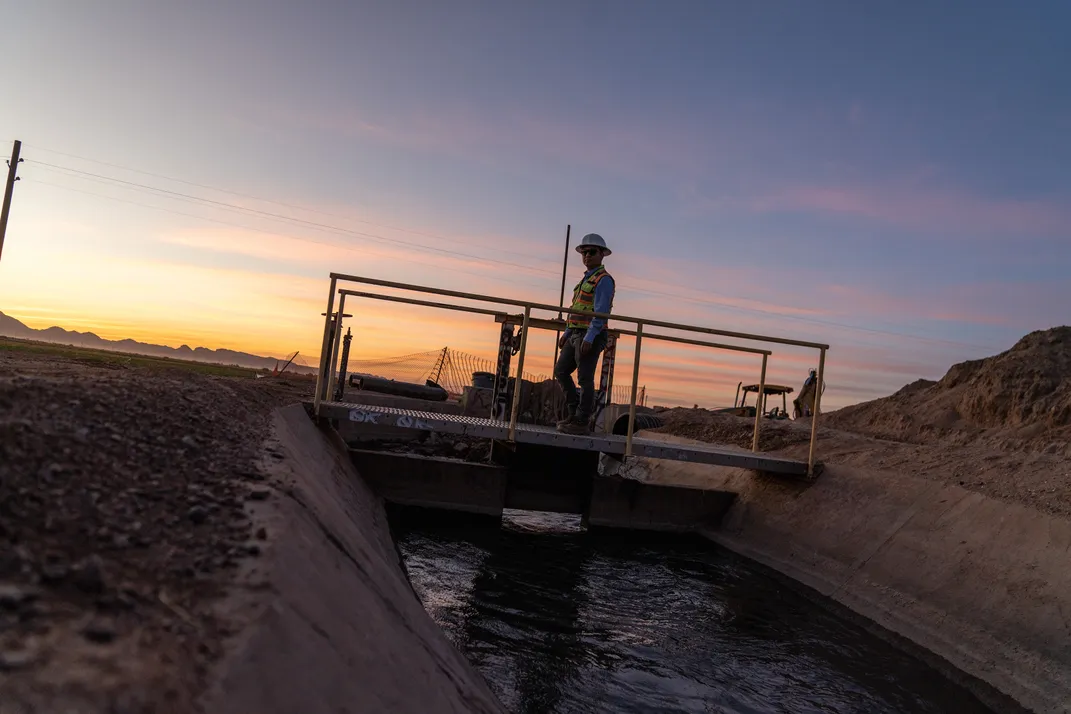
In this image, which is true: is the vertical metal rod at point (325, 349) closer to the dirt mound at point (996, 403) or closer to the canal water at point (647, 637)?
the canal water at point (647, 637)

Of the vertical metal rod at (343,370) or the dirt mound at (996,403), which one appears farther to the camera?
the vertical metal rod at (343,370)

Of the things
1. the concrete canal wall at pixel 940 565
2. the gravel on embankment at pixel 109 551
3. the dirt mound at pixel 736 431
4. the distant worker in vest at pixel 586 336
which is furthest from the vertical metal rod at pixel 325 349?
the dirt mound at pixel 736 431

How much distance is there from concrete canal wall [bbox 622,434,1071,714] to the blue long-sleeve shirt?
3.07 metres

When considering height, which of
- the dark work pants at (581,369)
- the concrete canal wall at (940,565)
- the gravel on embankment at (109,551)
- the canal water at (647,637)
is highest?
the dark work pants at (581,369)

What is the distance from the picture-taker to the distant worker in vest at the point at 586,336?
772cm

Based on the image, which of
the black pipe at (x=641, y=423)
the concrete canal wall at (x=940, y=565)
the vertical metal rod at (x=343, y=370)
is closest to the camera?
the concrete canal wall at (x=940, y=565)

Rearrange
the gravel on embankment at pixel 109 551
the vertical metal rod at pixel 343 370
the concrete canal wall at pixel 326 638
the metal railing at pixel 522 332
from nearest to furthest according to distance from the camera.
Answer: the gravel on embankment at pixel 109 551 < the concrete canal wall at pixel 326 638 < the metal railing at pixel 522 332 < the vertical metal rod at pixel 343 370

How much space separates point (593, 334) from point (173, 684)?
640 centimetres

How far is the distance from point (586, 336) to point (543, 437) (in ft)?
3.94

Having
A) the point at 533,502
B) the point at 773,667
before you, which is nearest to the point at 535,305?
the point at 533,502

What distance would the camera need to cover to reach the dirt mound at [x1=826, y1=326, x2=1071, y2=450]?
10219 millimetres

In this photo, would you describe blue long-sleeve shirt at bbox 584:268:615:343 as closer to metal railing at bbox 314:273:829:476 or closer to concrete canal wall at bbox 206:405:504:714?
metal railing at bbox 314:273:829:476

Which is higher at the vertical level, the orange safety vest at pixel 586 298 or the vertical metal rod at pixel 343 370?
the orange safety vest at pixel 586 298

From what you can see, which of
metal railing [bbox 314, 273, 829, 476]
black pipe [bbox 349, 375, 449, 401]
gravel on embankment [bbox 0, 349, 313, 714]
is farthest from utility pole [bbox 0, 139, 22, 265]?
gravel on embankment [bbox 0, 349, 313, 714]
